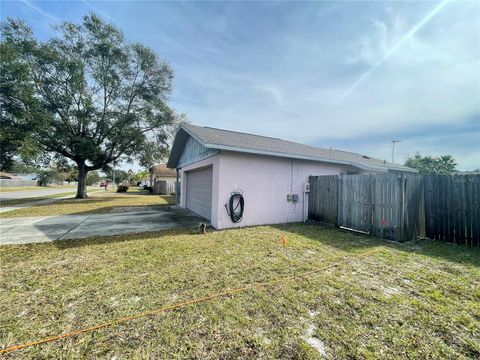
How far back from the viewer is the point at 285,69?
30.1 ft

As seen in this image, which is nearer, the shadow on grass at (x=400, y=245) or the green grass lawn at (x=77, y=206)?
the shadow on grass at (x=400, y=245)

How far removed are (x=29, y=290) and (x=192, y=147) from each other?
8.05 meters

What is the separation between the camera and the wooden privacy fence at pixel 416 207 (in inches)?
218

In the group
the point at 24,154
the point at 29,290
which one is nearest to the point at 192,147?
the point at 29,290

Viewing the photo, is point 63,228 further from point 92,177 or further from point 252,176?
point 92,177

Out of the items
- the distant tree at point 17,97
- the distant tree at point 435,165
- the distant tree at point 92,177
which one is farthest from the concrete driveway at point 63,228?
the distant tree at point 92,177

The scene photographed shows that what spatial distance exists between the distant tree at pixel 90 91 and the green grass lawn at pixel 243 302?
14.9 meters

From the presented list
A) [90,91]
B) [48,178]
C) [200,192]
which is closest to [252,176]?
[200,192]

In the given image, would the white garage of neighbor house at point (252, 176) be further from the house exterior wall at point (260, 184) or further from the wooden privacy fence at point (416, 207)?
the wooden privacy fence at point (416, 207)

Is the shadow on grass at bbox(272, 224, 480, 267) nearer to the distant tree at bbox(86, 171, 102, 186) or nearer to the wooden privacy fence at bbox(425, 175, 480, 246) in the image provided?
the wooden privacy fence at bbox(425, 175, 480, 246)

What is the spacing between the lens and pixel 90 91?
17625mm

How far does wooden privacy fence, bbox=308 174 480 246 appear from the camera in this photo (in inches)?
218

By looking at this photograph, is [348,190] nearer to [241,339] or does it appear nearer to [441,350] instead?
[441,350]

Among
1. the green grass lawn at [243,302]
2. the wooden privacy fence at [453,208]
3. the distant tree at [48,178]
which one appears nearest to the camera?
the green grass lawn at [243,302]
